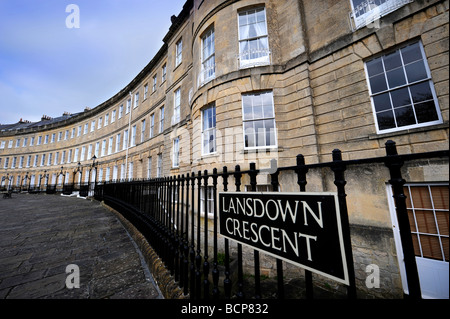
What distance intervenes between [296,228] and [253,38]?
27.6 feet

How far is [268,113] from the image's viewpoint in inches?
272

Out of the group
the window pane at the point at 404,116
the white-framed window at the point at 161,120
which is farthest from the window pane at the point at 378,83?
the white-framed window at the point at 161,120

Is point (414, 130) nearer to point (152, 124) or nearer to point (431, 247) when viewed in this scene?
point (431, 247)

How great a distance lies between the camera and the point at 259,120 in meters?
6.88

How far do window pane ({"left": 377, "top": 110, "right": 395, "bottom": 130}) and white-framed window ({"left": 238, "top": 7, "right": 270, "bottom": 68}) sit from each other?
4.39m

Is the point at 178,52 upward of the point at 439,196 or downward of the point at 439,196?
upward

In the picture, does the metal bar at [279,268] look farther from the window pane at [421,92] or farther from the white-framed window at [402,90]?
the window pane at [421,92]

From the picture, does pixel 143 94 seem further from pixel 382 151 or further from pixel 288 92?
pixel 382 151

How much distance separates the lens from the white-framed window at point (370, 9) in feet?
16.6

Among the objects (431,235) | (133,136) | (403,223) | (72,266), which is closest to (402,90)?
(431,235)

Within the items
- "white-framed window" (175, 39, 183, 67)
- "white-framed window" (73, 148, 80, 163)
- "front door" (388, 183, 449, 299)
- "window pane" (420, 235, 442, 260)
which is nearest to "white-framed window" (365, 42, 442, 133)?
"front door" (388, 183, 449, 299)

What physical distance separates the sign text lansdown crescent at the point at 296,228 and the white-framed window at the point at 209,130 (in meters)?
6.17
